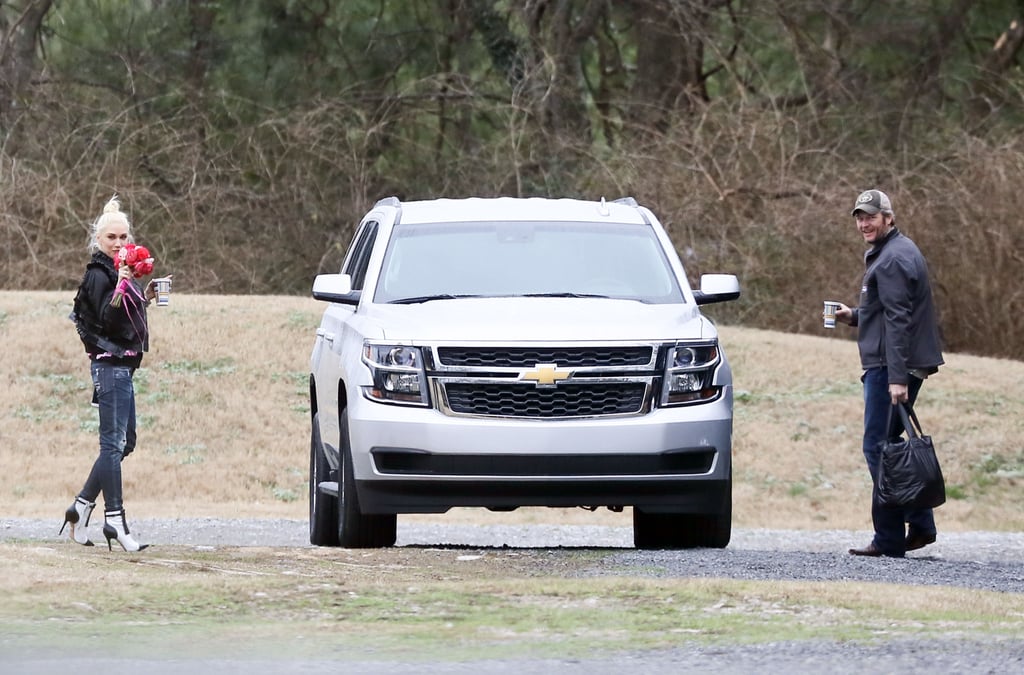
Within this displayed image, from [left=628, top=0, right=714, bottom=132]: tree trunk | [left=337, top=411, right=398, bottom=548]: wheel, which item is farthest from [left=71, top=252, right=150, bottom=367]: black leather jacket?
[left=628, top=0, right=714, bottom=132]: tree trunk

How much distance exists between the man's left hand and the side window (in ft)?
9.79

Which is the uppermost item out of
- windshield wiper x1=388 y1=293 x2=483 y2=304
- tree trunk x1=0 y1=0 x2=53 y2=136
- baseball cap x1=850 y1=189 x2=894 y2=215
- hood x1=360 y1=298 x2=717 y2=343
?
tree trunk x1=0 y1=0 x2=53 y2=136

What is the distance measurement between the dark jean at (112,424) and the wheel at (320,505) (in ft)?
4.68

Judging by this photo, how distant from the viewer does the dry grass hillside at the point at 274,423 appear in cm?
1914

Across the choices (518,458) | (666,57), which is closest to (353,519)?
(518,458)

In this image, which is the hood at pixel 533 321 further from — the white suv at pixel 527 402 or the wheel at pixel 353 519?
the wheel at pixel 353 519

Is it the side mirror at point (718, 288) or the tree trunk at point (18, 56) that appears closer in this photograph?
the side mirror at point (718, 288)

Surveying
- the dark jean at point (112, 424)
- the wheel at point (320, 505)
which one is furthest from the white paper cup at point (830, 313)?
the dark jean at point (112, 424)

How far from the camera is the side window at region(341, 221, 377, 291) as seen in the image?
480 inches

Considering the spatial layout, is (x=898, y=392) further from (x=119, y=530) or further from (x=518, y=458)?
(x=119, y=530)

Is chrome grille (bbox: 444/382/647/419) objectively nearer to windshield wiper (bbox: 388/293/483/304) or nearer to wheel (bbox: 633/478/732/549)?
windshield wiper (bbox: 388/293/483/304)

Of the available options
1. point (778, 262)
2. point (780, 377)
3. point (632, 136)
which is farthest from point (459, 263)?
point (632, 136)

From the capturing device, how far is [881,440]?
465 inches

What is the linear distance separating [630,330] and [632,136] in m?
21.9
